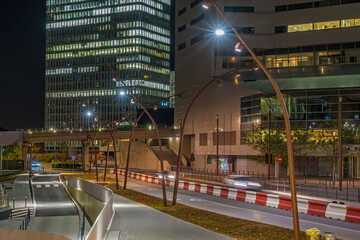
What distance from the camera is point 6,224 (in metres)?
28.3

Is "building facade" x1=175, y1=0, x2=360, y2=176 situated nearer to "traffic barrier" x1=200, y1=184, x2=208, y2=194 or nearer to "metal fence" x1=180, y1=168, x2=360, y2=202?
"metal fence" x1=180, y1=168, x2=360, y2=202

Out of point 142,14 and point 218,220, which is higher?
point 142,14

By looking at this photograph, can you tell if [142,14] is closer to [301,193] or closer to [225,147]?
[225,147]

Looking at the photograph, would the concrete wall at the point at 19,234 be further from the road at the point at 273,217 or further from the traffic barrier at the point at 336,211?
the traffic barrier at the point at 336,211

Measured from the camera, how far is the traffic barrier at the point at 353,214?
19.8 metres

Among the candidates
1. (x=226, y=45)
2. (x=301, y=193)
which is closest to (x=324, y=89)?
(x=226, y=45)

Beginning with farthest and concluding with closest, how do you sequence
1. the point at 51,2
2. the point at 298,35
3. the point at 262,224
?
the point at 51,2, the point at 298,35, the point at 262,224

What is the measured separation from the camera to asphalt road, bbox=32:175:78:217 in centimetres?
3361

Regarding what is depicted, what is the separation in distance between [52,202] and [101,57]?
469ft

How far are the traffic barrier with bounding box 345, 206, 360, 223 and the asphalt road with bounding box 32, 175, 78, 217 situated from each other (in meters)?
20.3

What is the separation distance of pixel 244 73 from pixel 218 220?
59148mm

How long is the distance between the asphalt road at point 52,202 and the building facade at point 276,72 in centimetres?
2596

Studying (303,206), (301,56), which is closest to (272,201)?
(303,206)

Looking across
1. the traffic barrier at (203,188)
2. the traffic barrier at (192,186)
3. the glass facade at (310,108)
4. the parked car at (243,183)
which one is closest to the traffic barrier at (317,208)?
the traffic barrier at (203,188)
